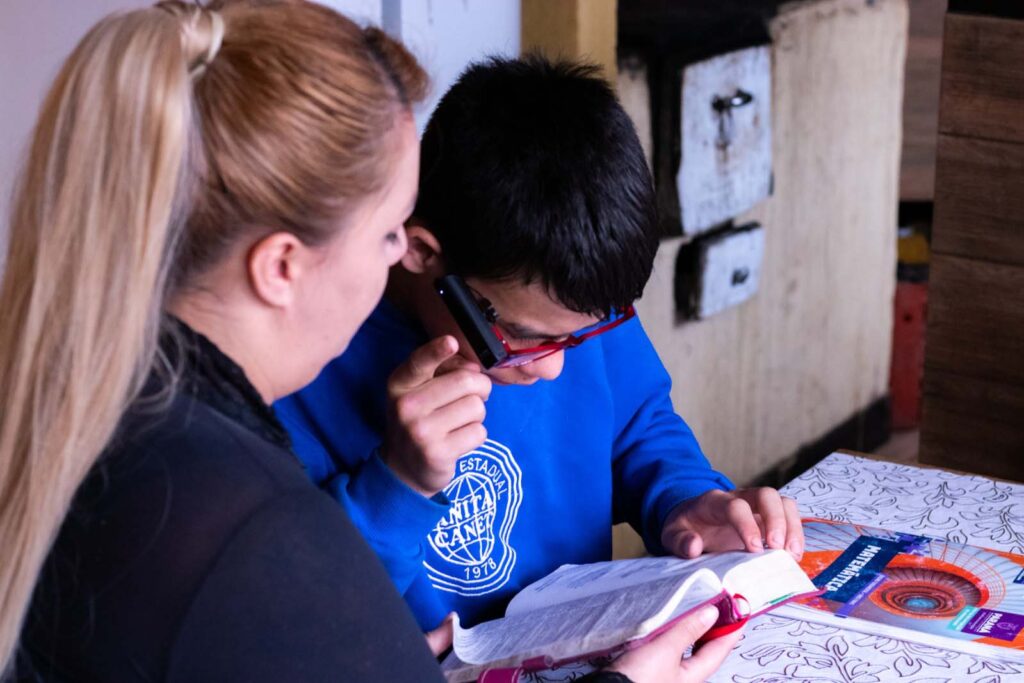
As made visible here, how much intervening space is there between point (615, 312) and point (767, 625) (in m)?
0.35

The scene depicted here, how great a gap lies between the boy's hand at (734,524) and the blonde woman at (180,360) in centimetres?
51

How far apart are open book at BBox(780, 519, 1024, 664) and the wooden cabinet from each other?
1.10 m

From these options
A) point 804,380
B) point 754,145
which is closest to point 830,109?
point 754,145

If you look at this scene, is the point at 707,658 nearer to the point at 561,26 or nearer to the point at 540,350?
the point at 540,350

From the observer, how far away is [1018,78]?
2.38 meters

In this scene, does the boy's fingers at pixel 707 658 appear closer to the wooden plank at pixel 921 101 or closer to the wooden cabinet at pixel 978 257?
the wooden cabinet at pixel 978 257

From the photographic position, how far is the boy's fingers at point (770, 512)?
138cm

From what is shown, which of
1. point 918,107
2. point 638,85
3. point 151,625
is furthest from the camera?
point 918,107

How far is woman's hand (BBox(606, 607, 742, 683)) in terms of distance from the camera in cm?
116

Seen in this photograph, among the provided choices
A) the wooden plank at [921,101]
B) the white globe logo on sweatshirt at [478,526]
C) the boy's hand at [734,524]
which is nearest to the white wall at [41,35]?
the white globe logo on sweatshirt at [478,526]

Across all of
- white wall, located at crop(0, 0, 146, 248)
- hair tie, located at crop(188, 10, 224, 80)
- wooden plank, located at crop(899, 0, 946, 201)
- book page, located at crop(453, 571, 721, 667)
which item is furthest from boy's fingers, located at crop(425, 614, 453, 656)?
wooden plank, located at crop(899, 0, 946, 201)

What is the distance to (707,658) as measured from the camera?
1211 mm

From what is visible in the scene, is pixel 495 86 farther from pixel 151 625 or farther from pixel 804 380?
pixel 804 380

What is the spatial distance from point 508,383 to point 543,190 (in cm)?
23
